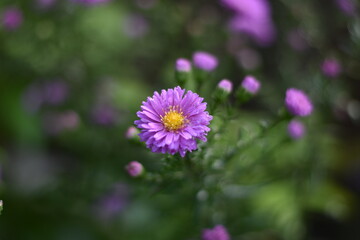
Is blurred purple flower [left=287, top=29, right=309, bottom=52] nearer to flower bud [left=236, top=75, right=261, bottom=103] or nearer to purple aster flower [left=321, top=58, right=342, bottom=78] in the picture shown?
purple aster flower [left=321, top=58, right=342, bottom=78]

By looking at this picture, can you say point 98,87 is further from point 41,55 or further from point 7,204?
point 7,204

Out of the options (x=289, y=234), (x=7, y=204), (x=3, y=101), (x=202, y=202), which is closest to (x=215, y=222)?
(x=202, y=202)

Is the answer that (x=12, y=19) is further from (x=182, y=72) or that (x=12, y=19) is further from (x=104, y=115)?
(x=182, y=72)

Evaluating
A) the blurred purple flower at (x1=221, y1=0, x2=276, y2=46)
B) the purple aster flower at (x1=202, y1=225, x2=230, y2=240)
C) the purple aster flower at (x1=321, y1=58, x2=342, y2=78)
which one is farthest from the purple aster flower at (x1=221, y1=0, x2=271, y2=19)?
the purple aster flower at (x1=202, y1=225, x2=230, y2=240)

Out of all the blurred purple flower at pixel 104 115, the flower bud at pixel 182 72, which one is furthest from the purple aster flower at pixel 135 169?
the blurred purple flower at pixel 104 115

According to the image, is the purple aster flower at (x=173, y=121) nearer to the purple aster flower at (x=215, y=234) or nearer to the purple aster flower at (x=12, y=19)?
the purple aster flower at (x=215, y=234)

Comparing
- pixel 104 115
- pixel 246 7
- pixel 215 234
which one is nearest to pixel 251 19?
pixel 246 7
